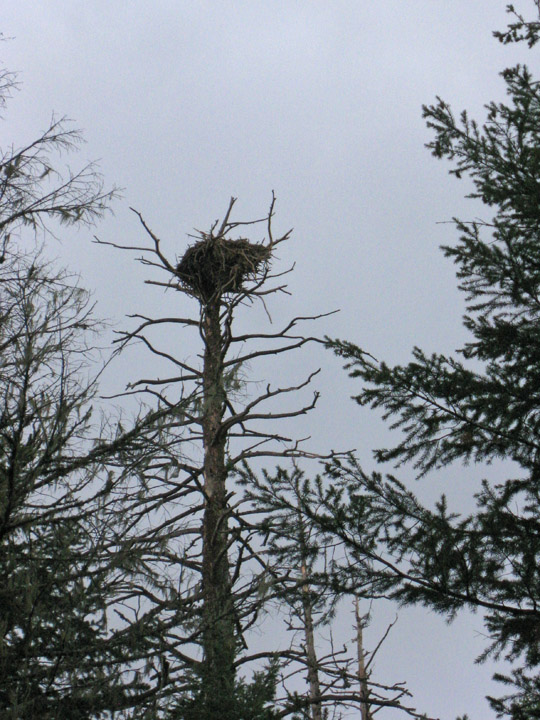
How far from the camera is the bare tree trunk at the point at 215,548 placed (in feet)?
14.9

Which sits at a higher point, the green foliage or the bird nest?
the bird nest

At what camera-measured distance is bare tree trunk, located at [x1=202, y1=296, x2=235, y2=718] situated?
4.53m

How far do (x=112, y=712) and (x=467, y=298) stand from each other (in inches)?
172

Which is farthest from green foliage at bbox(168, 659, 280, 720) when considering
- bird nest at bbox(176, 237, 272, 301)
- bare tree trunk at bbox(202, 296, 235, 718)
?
bird nest at bbox(176, 237, 272, 301)

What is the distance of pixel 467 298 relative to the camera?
6.41 m

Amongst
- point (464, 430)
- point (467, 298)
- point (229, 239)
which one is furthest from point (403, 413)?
point (229, 239)

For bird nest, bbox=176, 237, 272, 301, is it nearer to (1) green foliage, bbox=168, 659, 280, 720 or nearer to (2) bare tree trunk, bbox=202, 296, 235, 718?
(2) bare tree trunk, bbox=202, 296, 235, 718

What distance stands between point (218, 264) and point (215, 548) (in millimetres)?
4114

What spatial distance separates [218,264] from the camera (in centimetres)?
968

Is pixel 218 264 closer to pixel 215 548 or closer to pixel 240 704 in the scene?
pixel 215 548

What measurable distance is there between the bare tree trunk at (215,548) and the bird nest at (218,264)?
1.49ft

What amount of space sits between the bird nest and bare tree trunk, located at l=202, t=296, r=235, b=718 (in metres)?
0.45

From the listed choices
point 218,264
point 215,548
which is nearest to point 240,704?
point 215,548

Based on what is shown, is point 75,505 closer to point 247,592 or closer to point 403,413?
point 247,592
